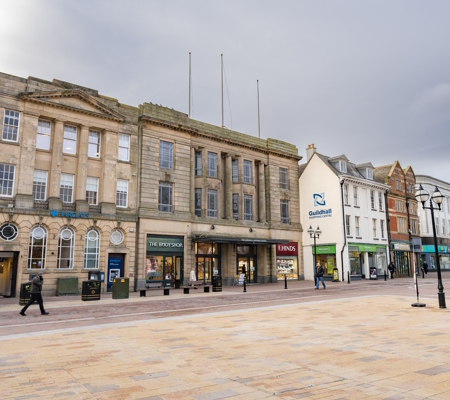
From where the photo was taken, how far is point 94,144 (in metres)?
28.8

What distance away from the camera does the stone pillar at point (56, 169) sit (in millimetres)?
25844

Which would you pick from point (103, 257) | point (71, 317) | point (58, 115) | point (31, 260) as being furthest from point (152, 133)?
point (71, 317)

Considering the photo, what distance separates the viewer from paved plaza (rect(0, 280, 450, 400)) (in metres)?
5.50

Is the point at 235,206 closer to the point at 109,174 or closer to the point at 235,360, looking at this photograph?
the point at 109,174

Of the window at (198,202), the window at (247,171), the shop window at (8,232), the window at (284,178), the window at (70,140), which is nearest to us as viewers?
the shop window at (8,232)

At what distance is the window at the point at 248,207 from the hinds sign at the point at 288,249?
15.4 feet

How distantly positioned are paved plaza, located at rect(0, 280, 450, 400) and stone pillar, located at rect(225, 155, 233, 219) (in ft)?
74.4

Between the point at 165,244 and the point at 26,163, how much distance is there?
11.6 metres

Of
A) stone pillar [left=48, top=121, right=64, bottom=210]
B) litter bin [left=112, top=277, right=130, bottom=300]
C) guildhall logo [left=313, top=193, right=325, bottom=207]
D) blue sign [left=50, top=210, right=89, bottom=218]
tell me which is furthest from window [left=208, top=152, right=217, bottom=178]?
litter bin [left=112, top=277, right=130, bottom=300]

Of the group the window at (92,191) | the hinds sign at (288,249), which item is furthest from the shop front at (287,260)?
the window at (92,191)

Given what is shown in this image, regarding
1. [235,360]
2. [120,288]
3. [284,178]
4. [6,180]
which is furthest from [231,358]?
[284,178]

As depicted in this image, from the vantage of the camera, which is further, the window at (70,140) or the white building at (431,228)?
the white building at (431,228)

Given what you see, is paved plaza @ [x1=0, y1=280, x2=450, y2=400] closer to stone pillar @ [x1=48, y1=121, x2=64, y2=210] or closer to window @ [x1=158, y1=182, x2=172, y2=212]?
stone pillar @ [x1=48, y1=121, x2=64, y2=210]

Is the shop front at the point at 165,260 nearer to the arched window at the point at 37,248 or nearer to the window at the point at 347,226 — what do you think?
the arched window at the point at 37,248
